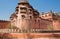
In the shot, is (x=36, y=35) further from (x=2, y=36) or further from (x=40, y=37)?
(x=2, y=36)

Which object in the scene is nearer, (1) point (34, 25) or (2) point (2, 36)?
(2) point (2, 36)

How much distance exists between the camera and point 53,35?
3746 millimetres

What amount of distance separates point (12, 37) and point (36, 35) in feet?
2.08

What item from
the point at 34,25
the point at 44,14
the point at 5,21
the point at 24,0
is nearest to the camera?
the point at 34,25

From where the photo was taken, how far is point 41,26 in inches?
848

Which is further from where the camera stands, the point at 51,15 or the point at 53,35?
the point at 51,15

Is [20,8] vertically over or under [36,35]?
over

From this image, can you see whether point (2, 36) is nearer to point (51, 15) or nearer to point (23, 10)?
point (23, 10)

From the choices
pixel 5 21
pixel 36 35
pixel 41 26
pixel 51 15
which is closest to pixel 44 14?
pixel 51 15

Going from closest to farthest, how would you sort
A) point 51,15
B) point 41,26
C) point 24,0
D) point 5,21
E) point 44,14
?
1. point 41,26
2. point 5,21
3. point 24,0
4. point 51,15
5. point 44,14

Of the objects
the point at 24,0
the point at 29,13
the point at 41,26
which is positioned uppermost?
the point at 24,0

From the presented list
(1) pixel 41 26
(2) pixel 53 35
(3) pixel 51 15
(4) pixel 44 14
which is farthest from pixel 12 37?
(4) pixel 44 14

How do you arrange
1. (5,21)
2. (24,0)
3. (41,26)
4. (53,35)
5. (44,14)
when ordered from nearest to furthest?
(53,35)
(41,26)
(5,21)
(24,0)
(44,14)

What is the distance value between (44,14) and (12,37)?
3628 cm
